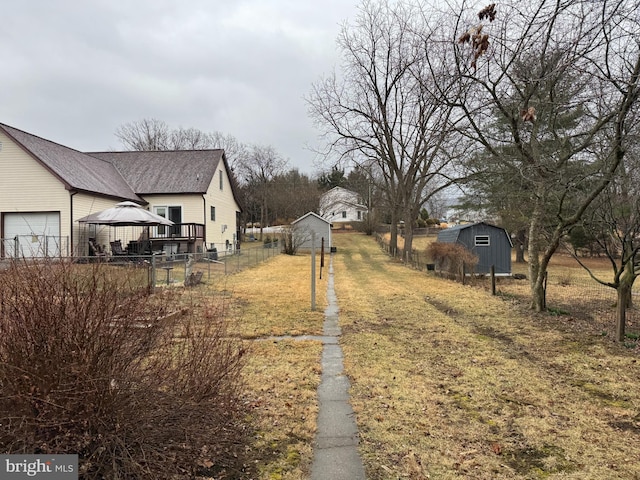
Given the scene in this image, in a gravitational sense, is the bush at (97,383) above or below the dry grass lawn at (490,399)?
above

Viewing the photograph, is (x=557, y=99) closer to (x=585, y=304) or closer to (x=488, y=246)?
(x=585, y=304)

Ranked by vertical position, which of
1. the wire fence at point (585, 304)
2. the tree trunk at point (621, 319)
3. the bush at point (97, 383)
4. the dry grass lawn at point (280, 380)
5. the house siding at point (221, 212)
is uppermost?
the house siding at point (221, 212)

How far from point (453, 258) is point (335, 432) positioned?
1758 centimetres

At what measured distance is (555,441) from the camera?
4012mm

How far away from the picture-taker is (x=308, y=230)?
39531 millimetres

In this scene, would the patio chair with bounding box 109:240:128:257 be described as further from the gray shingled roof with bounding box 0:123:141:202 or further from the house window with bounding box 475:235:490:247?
the house window with bounding box 475:235:490:247

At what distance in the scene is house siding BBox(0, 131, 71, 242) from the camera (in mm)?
20234

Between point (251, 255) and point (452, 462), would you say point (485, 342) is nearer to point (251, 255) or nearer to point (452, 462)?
point (452, 462)

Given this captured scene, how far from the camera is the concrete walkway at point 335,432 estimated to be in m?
3.47

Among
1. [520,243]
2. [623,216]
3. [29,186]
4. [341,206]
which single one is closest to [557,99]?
[623,216]

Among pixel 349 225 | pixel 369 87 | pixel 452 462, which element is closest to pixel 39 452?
pixel 452 462

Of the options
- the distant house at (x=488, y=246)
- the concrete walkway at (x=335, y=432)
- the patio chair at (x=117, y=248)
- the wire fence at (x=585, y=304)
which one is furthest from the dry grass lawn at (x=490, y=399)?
the distant house at (x=488, y=246)

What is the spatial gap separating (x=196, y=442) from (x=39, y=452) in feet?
3.19

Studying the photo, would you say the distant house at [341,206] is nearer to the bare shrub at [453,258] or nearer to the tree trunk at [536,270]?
the bare shrub at [453,258]
